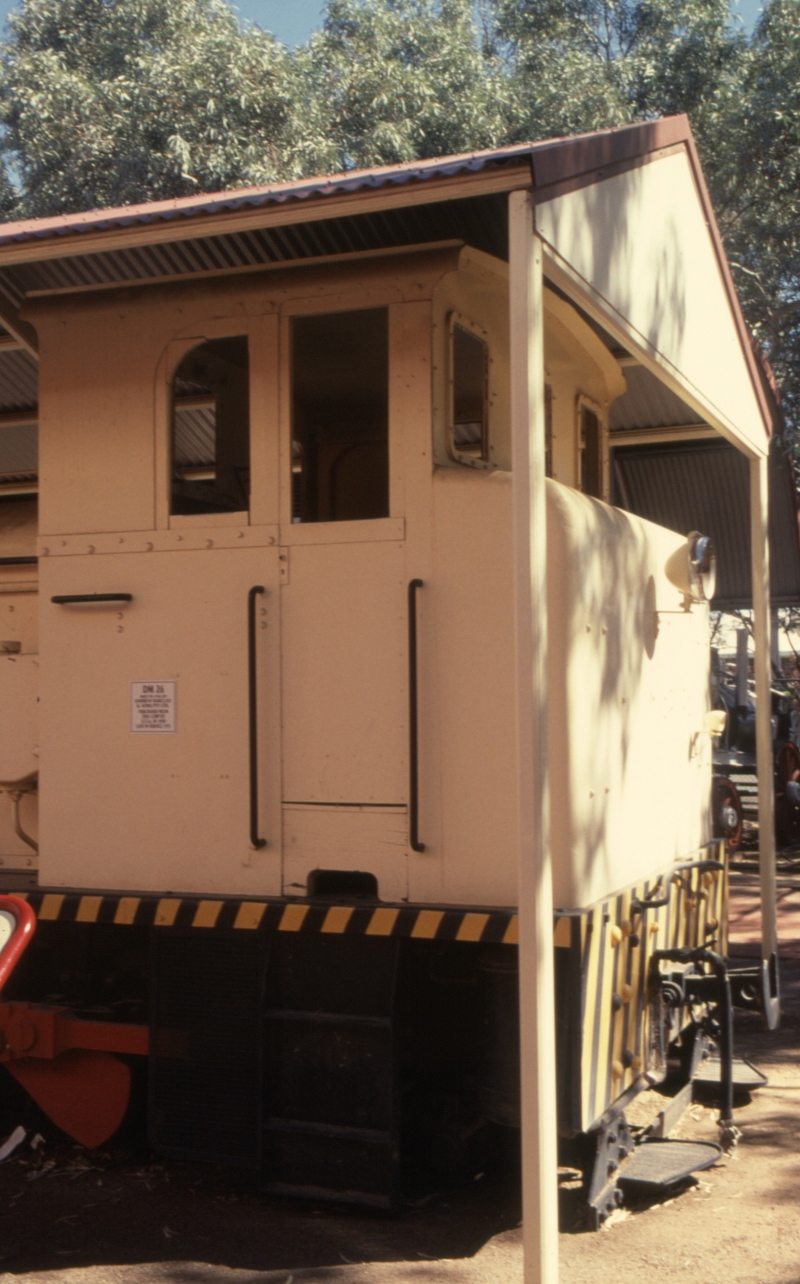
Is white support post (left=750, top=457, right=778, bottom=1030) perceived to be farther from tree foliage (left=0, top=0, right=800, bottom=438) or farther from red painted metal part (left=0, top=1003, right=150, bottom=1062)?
tree foliage (left=0, top=0, right=800, bottom=438)

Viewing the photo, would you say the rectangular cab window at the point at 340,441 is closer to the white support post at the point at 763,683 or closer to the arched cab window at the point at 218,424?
the arched cab window at the point at 218,424

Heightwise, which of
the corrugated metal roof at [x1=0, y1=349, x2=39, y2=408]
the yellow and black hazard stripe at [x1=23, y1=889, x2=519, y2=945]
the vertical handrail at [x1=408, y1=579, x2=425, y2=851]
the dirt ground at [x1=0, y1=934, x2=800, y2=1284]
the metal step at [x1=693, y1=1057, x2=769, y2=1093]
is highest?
the corrugated metal roof at [x1=0, y1=349, x2=39, y2=408]

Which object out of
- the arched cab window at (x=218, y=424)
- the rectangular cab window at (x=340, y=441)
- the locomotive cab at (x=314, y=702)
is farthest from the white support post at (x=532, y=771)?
the rectangular cab window at (x=340, y=441)

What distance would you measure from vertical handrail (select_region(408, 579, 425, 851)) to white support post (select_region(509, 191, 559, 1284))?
828mm

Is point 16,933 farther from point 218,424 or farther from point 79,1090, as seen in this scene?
point 218,424

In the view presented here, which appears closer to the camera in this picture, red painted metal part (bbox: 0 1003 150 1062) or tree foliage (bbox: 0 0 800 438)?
red painted metal part (bbox: 0 1003 150 1062)

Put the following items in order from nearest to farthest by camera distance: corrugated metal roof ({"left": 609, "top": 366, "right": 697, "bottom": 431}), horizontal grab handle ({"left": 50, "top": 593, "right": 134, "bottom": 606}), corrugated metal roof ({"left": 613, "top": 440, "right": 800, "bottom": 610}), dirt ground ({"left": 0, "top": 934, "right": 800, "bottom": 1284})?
dirt ground ({"left": 0, "top": 934, "right": 800, "bottom": 1284}) < horizontal grab handle ({"left": 50, "top": 593, "right": 134, "bottom": 606}) < corrugated metal roof ({"left": 609, "top": 366, "right": 697, "bottom": 431}) < corrugated metal roof ({"left": 613, "top": 440, "right": 800, "bottom": 610})

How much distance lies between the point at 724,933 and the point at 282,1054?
2.54 meters

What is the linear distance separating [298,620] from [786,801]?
1121cm

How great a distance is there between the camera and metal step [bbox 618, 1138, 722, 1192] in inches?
184

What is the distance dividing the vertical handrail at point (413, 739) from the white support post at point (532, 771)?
2.72ft

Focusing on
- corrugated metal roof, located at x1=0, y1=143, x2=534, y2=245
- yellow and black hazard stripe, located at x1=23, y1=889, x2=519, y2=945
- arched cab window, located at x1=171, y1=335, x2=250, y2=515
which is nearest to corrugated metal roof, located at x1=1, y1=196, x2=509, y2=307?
corrugated metal roof, located at x1=0, y1=143, x2=534, y2=245

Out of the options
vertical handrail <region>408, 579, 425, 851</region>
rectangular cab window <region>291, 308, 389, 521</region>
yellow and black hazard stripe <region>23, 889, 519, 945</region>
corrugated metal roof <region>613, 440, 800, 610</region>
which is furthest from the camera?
corrugated metal roof <region>613, 440, 800, 610</region>

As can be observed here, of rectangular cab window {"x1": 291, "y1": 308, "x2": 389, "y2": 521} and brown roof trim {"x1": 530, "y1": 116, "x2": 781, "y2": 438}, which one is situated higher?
brown roof trim {"x1": 530, "y1": 116, "x2": 781, "y2": 438}
